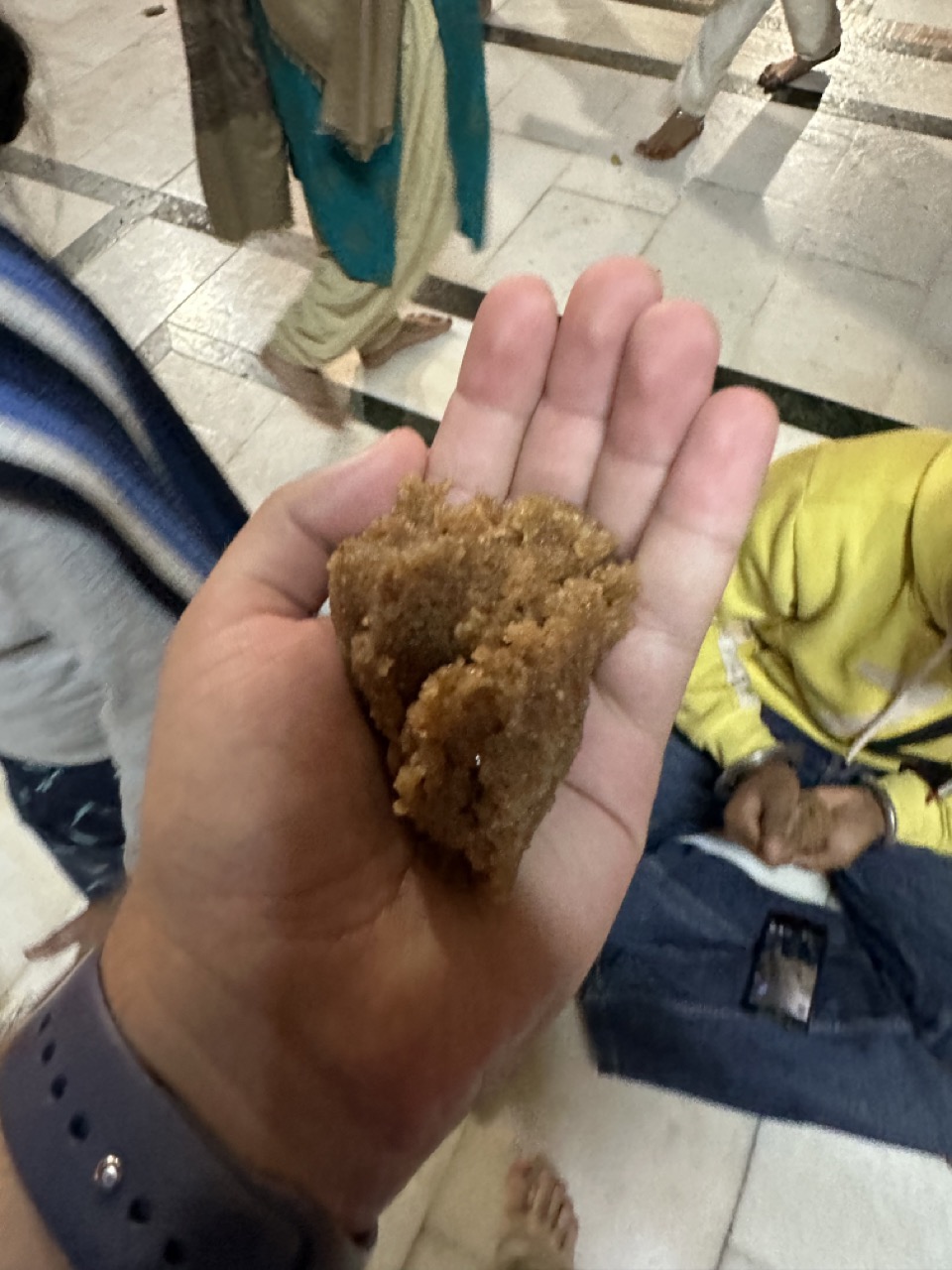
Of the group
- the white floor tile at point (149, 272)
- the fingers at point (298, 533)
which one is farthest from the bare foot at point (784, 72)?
the fingers at point (298, 533)

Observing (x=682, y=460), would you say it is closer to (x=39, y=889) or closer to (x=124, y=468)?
(x=124, y=468)

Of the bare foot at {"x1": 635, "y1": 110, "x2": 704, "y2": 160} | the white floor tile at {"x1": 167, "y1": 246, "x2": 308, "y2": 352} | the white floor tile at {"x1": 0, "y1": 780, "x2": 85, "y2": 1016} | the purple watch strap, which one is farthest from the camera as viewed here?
the bare foot at {"x1": 635, "y1": 110, "x2": 704, "y2": 160}

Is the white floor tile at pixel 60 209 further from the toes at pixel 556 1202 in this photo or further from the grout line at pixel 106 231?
the toes at pixel 556 1202

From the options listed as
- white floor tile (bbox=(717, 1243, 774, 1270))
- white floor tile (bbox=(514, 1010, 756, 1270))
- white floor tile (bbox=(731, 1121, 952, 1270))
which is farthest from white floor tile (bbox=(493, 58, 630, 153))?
white floor tile (bbox=(717, 1243, 774, 1270))

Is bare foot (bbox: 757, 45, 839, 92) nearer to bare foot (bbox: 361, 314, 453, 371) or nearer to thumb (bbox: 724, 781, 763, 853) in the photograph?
bare foot (bbox: 361, 314, 453, 371)

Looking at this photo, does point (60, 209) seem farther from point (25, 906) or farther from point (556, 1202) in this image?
point (556, 1202)

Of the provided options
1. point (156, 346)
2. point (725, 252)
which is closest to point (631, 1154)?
point (156, 346)
